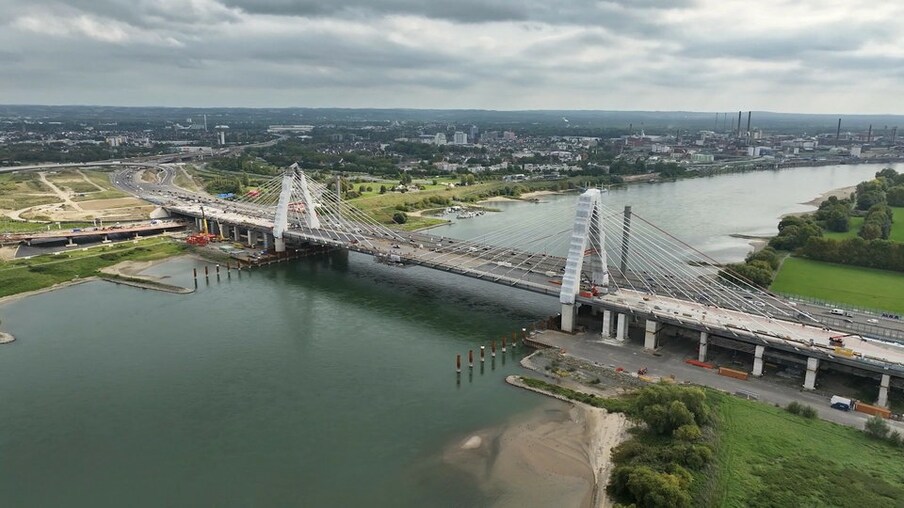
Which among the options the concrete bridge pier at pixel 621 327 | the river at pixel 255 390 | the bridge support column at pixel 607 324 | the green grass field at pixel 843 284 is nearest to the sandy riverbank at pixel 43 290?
the river at pixel 255 390

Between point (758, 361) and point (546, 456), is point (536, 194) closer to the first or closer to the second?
point (758, 361)

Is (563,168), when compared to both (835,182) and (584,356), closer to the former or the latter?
(835,182)

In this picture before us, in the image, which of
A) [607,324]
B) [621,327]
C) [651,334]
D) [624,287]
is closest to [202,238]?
[624,287]

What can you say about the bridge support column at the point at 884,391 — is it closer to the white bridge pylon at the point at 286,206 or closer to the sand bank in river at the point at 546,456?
the sand bank in river at the point at 546,456

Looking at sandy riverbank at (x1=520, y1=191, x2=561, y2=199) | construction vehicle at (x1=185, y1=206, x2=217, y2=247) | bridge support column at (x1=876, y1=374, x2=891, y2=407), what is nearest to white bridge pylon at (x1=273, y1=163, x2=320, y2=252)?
construction vehicle at (x1=185, y1=206, x2=217, y2=247)

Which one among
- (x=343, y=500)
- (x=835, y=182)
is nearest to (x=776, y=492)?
(x=343, y=500)

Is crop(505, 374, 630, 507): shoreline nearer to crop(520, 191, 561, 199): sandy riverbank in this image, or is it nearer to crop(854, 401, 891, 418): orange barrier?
crop(854, 401, 891, 418): orange barrier
